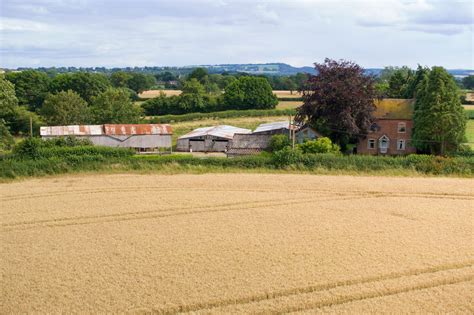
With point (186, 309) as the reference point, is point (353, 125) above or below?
above

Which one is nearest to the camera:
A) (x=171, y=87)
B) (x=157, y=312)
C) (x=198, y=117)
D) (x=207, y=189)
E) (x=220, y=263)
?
(x=157, y=312)

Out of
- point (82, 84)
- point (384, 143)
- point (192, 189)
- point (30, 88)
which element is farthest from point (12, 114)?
point (192, 189)

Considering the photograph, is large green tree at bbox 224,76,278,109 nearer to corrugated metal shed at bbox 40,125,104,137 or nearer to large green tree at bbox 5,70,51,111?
large green tree at bbox 5,70,51,111

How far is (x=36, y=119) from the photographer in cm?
6366

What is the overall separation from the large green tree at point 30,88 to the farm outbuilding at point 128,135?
3969cm

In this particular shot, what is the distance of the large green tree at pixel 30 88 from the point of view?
8731cm

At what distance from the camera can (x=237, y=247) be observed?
18672 mm

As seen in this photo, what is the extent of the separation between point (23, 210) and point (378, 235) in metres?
15.2

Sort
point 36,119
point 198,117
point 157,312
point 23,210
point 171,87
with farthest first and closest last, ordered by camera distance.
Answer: point 171,87, point 198,117, point 36,119, point 23,210, point 157,312

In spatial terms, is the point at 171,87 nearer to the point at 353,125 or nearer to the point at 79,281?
the point at 353,125

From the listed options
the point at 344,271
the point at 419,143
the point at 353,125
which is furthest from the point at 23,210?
the point at 419,143

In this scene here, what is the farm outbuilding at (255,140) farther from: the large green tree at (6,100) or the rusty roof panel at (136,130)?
the large green tree at (6,100)

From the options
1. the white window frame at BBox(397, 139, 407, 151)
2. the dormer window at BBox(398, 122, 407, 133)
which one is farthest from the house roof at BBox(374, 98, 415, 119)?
the white window frame at BBox(397, 139, 407, 151)

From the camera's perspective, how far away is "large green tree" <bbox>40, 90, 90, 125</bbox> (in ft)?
194
